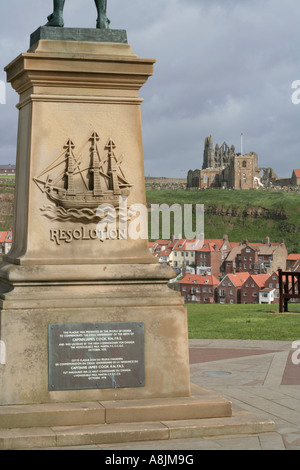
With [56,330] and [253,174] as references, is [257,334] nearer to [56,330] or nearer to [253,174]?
[56,330]

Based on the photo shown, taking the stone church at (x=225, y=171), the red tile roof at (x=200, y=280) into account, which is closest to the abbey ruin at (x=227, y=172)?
the stone church at (x=225, y=171)

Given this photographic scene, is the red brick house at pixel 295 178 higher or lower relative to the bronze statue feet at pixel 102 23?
higher

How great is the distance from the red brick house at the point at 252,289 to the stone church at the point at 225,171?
91953 mm

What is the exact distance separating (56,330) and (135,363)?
0.84m

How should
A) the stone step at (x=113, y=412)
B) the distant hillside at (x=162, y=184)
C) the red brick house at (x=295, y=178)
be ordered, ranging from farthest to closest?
the distant hillside at (x=162, y=184), the red brick house at (x=295, y=178), the stone step at (x=113, y=412)

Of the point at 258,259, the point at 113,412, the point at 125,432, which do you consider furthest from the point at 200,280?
A: the point at 125,432

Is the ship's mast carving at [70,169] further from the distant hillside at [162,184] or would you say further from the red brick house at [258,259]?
the distant hillside at [162,184]

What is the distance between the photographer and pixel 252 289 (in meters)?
74.2

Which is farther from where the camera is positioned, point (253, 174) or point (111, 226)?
point (253, 174)

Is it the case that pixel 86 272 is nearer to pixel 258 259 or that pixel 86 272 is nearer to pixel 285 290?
pixel 285 290

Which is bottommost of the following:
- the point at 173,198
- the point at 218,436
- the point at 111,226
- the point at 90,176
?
the point at 218,436

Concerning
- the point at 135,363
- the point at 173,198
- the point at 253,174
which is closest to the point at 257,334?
the point at 135,363

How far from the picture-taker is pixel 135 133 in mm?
7656

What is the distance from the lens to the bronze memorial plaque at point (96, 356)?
7.02 m
